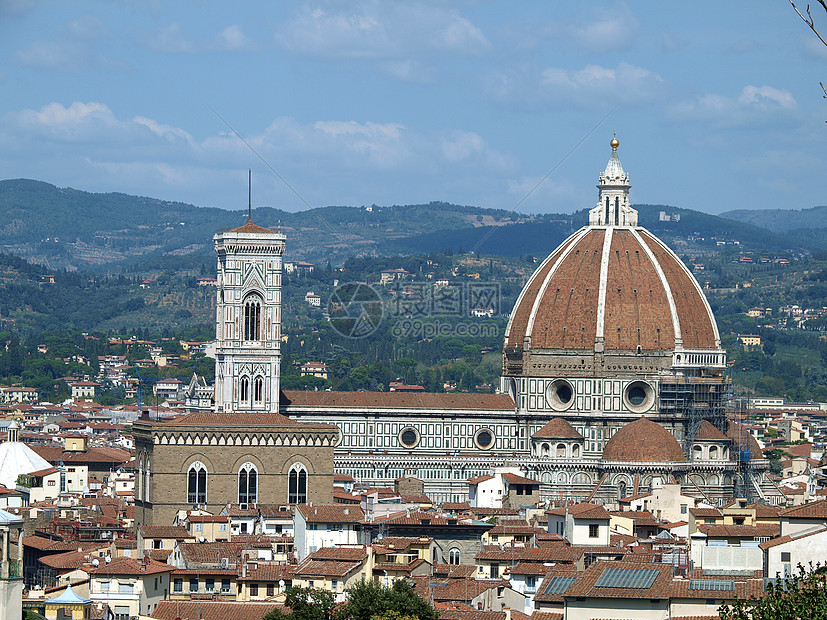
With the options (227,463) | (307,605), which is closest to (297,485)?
(227,463)

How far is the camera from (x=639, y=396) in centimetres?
11525

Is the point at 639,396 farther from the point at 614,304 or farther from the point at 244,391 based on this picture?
the point at 244,391

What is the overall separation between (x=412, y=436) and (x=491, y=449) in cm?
426

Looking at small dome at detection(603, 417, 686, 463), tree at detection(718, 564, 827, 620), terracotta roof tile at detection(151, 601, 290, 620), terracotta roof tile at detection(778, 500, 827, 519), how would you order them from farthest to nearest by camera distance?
small dome at detection(603, 417, 686, 463) → terracotta roof tile at detection(151, 601, 290, 620) → terracotta roof tile at detection(778, 500, 827, 519) → tree at detection(718, 564, 827, 620)

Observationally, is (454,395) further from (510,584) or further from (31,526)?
(510,584)

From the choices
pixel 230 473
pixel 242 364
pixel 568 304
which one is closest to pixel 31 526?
pixel 230 473

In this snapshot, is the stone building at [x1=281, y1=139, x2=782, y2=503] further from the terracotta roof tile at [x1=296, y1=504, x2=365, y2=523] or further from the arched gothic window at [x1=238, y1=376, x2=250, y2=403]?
the terracotta roof tile at [x1=296, y1=504, x2=365, y2=523]

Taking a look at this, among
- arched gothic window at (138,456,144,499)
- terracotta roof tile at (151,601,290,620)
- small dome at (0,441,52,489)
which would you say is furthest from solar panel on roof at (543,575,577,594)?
small dome at (0,441,52,489)

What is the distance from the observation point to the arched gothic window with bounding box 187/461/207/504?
304ft

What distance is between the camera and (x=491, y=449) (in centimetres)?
11456

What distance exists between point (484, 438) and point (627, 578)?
63295 mm

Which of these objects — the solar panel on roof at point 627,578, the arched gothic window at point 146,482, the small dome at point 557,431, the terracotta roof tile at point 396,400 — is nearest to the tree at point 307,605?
the solar panel on roof at point 627,578

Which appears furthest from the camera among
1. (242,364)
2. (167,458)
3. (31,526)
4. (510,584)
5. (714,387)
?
(714,387)

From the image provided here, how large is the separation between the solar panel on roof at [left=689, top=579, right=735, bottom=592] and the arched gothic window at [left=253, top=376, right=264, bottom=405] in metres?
57.2
